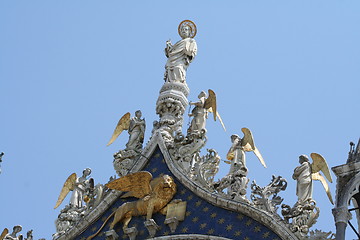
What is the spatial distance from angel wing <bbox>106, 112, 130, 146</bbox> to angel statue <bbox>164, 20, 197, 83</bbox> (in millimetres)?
1428

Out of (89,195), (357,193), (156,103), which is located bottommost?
(357,193)

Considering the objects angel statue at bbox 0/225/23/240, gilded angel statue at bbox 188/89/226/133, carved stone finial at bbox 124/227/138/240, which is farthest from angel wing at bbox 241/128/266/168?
angel statue at bbox 0/225/23/240

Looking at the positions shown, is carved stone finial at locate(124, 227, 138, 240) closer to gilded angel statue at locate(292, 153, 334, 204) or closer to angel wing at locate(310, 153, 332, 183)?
gilded angel statue at locate(292, 153, 334, 204)

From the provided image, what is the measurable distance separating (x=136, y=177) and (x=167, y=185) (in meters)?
1.01

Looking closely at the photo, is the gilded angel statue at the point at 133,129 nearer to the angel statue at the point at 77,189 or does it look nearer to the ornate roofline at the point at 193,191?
the ornate roofline at the point at 193,191

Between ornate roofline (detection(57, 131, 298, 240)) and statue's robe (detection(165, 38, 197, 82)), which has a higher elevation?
statue's robe (detection(165, 38, 197, 82))

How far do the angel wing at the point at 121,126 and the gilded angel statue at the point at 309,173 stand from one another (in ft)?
18.8

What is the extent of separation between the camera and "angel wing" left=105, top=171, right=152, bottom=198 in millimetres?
25934

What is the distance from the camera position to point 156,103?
1110 inches

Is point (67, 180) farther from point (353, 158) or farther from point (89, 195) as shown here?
point (353, 158)

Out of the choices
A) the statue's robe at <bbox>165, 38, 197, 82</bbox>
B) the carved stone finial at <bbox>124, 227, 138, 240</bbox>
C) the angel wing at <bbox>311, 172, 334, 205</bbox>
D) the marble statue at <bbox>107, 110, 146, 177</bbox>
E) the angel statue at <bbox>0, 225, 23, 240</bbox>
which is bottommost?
the carved stone finial at <bbox>124, 227, 138, 240</bbox>

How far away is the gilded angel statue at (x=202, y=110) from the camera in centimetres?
2686

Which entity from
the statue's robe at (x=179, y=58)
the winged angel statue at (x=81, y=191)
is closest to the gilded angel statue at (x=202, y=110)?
the statue's robe at (x=179, y=58)

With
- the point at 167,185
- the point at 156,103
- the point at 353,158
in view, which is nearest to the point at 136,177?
the point at 167,185
